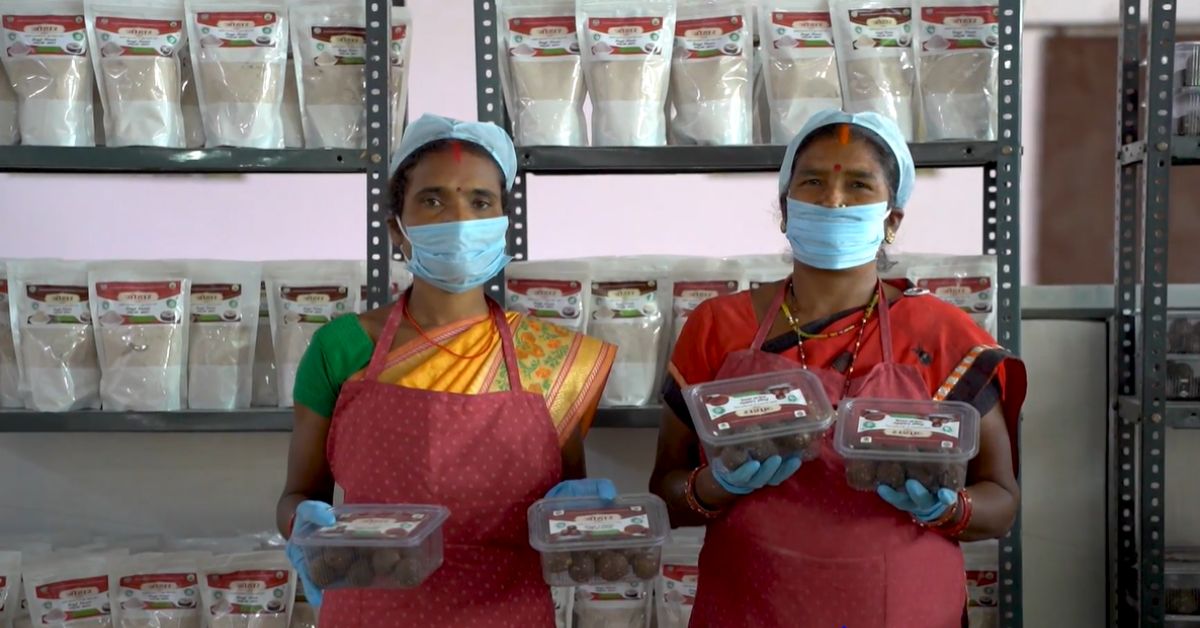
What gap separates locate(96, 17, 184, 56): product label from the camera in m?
2.14

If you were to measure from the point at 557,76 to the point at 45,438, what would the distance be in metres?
1.67

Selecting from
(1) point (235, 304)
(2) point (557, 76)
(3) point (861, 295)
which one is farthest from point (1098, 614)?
(1) point (235, 304)

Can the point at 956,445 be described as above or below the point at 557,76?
below

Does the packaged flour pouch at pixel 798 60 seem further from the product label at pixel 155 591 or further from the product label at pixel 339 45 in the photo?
the product label at pixel 155 591

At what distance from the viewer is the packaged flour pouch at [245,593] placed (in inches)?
87.7

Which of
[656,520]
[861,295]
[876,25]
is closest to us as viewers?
[656,520]

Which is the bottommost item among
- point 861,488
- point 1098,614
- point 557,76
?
point 1098,614

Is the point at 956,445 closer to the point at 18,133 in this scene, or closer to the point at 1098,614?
the point at 1098,614

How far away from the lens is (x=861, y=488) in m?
1.47

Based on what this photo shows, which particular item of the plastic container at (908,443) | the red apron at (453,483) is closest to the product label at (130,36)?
→ the red apron at (453,483)

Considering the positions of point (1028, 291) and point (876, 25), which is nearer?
point (876, 25)

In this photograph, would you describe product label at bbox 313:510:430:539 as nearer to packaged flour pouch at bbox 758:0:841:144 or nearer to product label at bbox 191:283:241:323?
product label at bbox 191:283:241:323

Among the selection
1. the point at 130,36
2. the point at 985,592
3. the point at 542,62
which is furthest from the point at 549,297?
the point at 985,592

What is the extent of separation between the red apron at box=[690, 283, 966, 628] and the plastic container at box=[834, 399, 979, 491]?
0.26 feet
